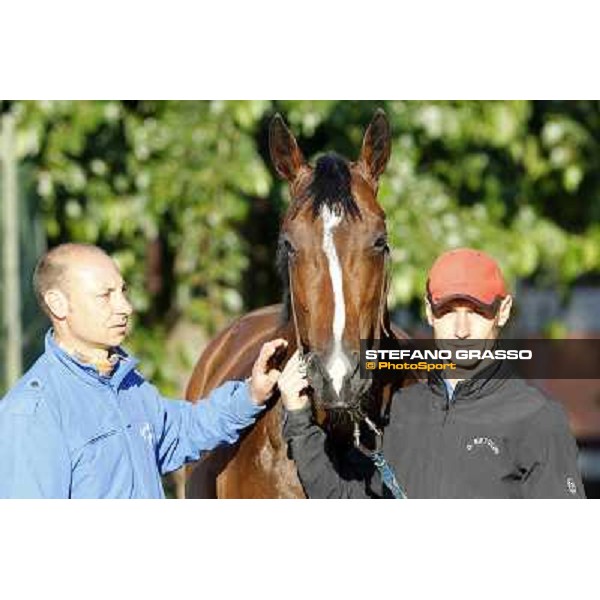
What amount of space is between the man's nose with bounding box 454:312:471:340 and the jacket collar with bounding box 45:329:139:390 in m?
0.72

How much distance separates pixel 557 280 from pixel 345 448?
15.3ft

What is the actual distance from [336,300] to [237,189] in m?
3.59

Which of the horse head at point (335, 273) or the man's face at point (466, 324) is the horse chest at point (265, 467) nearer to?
the horse head at point (335, 273)

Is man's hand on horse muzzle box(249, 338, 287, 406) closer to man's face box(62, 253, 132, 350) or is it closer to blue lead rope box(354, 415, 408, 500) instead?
blue lead rope box(354, 415, 408, 500)

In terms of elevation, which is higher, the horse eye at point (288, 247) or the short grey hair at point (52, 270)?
the horse eye at point (288, 247)

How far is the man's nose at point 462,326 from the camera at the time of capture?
290cm

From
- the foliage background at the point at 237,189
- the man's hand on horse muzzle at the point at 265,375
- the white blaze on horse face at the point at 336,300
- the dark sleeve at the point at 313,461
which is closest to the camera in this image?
the white blaze on horse face at the point at 336,300

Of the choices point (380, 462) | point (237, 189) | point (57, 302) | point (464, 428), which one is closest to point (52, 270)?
point (57, 302)

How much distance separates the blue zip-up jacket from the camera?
8.73 feet

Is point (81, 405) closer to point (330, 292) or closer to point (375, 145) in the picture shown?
point (330, 292)

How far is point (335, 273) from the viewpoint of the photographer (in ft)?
9.75

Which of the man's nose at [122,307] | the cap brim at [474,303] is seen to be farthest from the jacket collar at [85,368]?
the cap brim at [474,303]

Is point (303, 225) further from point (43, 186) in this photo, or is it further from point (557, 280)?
point (557, 280)

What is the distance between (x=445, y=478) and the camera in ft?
9.22
